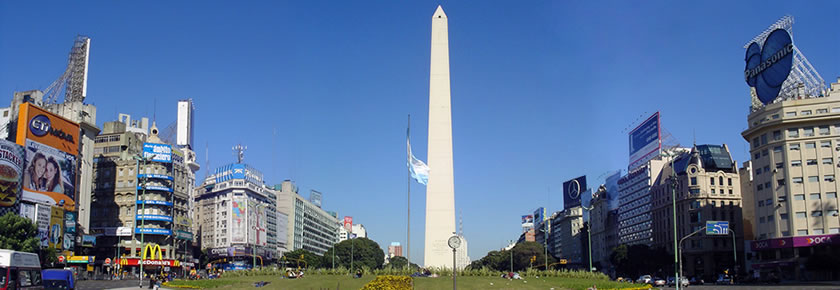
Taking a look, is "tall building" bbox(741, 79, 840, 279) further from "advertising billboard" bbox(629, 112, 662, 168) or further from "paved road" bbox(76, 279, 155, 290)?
"paved road" bbox(76, 279, 155, 290)

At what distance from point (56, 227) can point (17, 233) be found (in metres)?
14.1

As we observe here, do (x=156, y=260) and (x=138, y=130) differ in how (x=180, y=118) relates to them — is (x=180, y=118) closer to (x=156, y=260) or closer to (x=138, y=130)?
(x=138, y=130)

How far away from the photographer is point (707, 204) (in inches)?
3681

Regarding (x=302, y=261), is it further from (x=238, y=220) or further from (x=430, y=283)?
(x=430, y=283)

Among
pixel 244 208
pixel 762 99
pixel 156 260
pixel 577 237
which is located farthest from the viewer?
pixel 577 237

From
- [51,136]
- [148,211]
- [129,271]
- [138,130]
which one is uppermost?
[138,130]

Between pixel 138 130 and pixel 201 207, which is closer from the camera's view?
pixel 138 130

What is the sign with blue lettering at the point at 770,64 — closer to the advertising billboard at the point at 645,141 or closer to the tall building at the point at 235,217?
the advertising billboard at the point at 645,141

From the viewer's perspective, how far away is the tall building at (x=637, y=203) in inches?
4636

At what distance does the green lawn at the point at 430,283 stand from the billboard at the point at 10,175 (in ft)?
101

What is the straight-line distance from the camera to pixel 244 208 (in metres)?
130

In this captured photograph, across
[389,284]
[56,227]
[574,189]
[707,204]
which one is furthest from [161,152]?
[574,189]

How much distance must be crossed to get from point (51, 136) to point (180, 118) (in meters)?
60.5

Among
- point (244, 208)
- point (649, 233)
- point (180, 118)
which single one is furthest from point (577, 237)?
point (180, 118)
